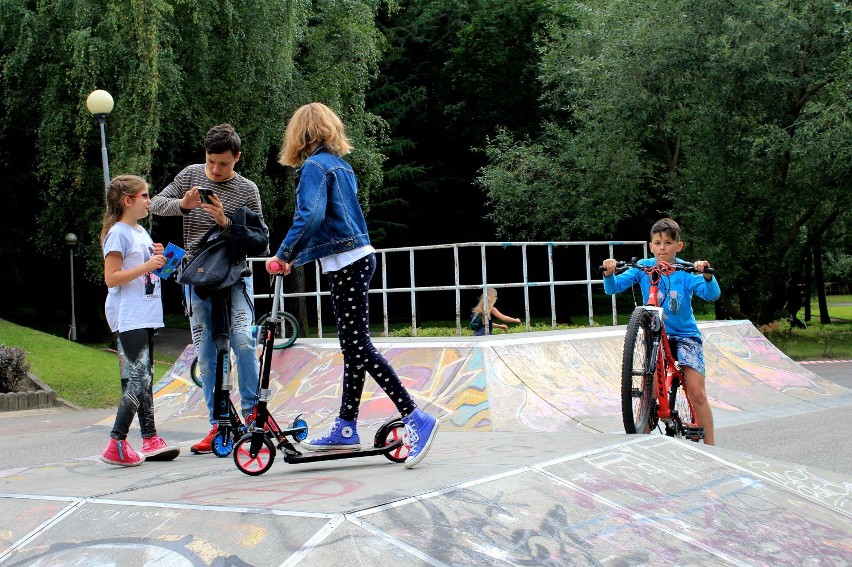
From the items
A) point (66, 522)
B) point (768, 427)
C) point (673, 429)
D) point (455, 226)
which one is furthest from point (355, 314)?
point (455, 226)

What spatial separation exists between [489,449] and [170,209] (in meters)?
2.43

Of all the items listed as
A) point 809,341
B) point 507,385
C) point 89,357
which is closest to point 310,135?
point 507,385

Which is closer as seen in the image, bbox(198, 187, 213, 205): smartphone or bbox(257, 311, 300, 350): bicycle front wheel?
bbox(198, 187, 213, 205): smartphone

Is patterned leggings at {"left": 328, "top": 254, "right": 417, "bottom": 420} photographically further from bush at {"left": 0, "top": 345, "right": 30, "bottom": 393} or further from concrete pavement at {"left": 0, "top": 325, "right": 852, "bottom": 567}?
bush at {"left": 0, "top": 345, "right": 30, "bottom": 393}

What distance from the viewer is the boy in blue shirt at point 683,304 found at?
6.57 m

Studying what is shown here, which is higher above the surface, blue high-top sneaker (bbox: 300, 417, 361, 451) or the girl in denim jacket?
the girl in denim jacket

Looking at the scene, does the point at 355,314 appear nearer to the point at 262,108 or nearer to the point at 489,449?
the point at 489,449

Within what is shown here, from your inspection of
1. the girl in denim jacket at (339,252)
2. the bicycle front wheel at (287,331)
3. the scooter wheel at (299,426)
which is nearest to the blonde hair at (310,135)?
the girl in denim jacket at (339,252)

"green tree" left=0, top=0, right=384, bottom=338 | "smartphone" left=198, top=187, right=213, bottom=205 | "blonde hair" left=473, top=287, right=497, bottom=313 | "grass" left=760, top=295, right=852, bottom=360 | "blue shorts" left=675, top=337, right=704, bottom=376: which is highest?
"green tree" left=0, top=0, right=384, bottom=338

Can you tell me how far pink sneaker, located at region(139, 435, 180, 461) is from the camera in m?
5.95

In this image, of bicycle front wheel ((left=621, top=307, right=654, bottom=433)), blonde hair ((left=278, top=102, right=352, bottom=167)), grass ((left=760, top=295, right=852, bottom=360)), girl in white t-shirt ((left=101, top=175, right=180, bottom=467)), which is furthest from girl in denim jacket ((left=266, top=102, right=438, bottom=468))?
grass ((left=760, top=295, right=852, bottom=360))

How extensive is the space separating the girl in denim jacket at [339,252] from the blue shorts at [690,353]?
2.29m

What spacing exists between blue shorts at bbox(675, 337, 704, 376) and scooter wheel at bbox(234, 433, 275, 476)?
3045mm

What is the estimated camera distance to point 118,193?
588cm
